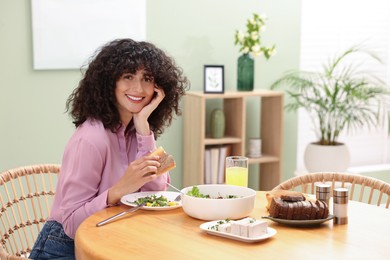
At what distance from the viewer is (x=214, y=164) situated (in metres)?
4.17

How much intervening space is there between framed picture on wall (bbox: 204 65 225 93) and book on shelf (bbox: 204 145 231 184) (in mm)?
364

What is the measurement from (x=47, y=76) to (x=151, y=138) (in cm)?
149

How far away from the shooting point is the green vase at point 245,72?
13.6 ft

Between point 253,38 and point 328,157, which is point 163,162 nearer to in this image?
point 253,38

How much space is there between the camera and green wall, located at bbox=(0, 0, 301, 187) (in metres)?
3.70

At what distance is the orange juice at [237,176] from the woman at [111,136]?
260 millimetres

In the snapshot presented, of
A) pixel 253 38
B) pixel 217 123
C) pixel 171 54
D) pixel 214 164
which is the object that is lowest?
pixel 214 164

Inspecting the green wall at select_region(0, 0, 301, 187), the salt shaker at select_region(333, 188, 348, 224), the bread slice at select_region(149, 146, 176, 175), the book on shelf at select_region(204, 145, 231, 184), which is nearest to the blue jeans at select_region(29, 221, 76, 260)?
the bread slice at select_region(149, 146, 176, 175)

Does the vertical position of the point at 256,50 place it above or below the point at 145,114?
above

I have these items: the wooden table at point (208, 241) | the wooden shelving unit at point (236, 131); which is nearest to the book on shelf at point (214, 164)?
the wooden shelving unit at point (236, 131)

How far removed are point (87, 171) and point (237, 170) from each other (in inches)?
20.3

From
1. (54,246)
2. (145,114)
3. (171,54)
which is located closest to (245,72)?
(171,54)

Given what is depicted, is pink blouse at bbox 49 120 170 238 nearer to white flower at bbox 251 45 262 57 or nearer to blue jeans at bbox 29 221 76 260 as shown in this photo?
blue jeans at bbox 29 221 76 260

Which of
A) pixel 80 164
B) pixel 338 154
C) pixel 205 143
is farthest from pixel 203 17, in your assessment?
pixel 80 164
